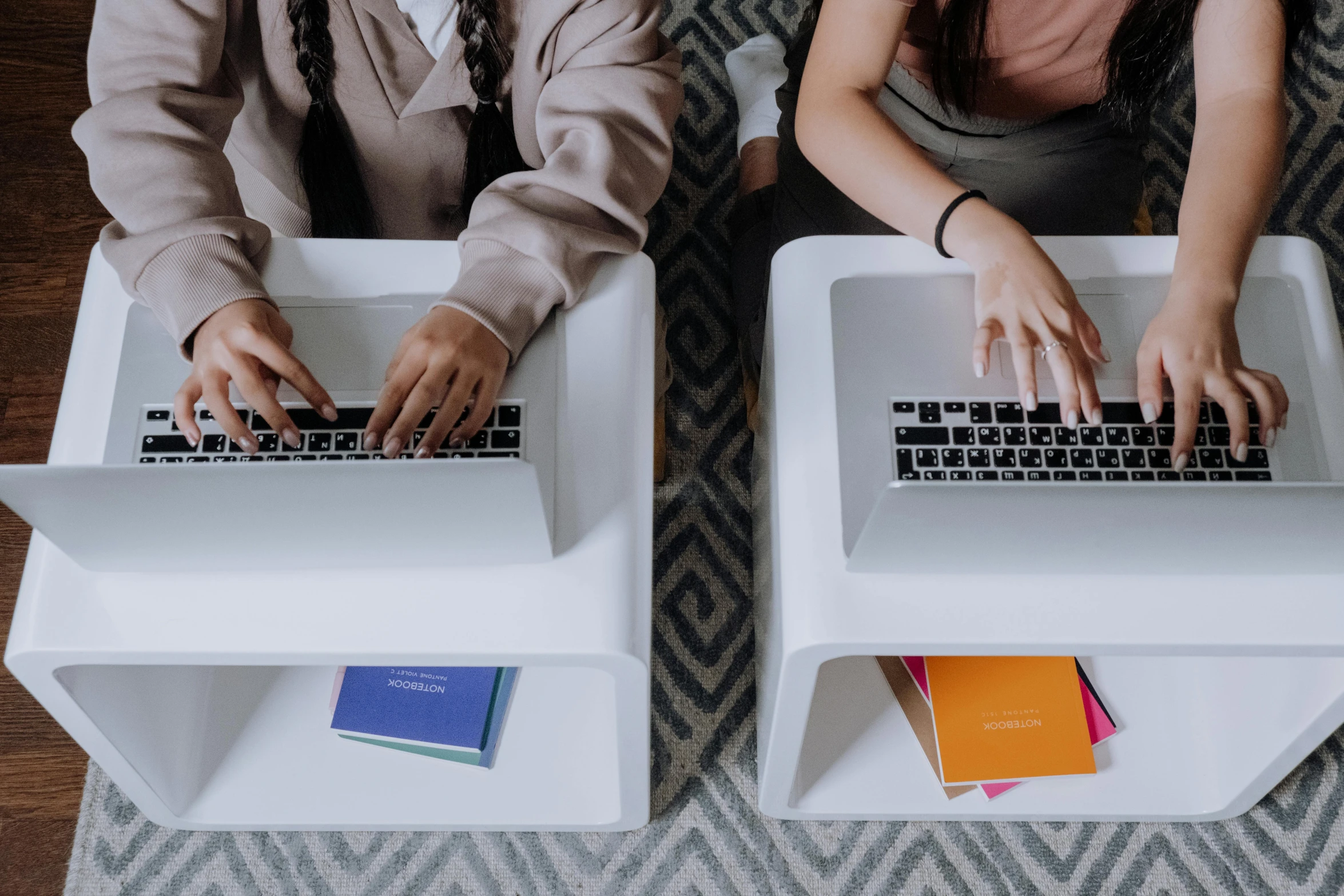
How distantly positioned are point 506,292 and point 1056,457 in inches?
17.6

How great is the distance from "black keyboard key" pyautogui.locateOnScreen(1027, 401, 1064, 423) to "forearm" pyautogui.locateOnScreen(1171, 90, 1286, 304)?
0.14 meters

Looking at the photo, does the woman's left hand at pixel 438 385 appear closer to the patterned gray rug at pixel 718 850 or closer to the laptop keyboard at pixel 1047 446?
the laptop keyboard at pixel 1047 446

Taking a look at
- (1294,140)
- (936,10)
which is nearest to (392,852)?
(936,10)

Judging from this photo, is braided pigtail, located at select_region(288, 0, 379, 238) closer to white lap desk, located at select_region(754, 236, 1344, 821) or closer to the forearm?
white lap desk, located at select_region(754, 236, 1344, 821)

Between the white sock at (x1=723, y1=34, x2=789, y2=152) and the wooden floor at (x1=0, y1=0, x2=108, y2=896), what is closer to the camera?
the wooden floor at (x1=0, y1=0, x2=108, y2=896)

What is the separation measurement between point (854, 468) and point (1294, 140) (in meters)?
1.24

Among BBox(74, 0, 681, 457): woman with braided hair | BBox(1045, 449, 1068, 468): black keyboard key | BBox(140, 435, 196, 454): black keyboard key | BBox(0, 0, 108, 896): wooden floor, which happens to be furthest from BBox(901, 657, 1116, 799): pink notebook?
BBox(0, 0, 108, 896): wooden floor

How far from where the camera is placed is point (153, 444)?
0.73 m

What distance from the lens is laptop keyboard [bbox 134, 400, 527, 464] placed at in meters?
0.71

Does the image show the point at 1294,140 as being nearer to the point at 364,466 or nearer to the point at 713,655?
→ the point at 713,655

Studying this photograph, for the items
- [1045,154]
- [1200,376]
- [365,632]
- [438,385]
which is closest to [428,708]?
[365,632]

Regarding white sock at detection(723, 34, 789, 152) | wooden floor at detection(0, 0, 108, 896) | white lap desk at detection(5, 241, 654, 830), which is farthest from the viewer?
white sock at detection(723, 34, 789, 152)

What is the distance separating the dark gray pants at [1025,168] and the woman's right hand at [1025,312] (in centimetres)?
27

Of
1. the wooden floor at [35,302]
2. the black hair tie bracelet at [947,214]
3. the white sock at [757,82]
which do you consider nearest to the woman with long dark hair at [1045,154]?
the black hair tie bracelet at [947,214]
